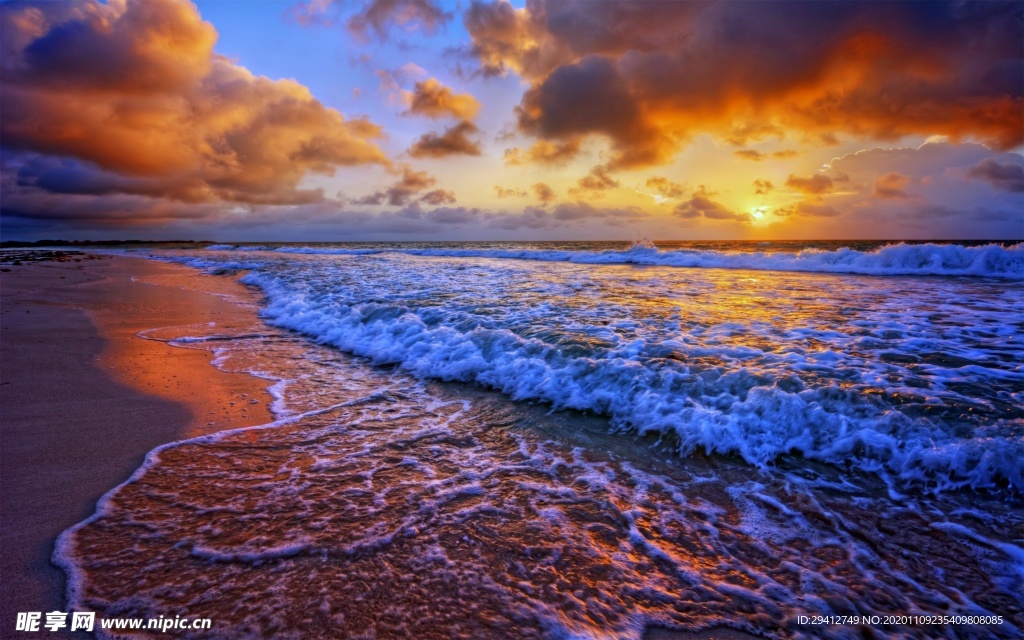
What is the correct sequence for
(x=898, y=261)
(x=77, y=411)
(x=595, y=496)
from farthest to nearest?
(x=898, y=261) < (x=77, y=411) < (x=595, y=496)

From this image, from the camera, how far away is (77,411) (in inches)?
160

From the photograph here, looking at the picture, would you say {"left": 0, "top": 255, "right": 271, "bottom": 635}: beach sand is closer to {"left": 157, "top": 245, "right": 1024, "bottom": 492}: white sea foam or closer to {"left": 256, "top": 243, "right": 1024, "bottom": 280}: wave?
{"left": 157, "top": 245, "right": 1024, "bottom": 492}: white sea foam

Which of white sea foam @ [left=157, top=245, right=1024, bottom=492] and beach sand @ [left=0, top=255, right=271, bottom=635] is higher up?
white sea foam @ [left=157, top=245, right=1024, bottom=492]

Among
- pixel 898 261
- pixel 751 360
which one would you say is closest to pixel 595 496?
pixel 751 360

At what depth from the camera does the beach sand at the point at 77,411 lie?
2.36 meters

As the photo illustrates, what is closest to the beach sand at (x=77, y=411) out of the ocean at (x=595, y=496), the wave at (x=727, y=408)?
the ocean at (x=595, y=496)

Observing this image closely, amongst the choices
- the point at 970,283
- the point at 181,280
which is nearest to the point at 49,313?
the point at 181,280

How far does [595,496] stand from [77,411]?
471 centimetres

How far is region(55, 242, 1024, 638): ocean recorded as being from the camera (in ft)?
6.71

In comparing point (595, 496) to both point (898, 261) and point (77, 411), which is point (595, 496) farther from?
point (898, 261)

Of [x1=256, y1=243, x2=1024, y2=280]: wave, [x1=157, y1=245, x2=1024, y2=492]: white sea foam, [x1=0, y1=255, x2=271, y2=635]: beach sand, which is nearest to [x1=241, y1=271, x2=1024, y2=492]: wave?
[x1=157, y1=245, x2=1024, y2=492]: white sea foam

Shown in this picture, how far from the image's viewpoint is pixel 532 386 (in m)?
4.92

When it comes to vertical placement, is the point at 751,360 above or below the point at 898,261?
below

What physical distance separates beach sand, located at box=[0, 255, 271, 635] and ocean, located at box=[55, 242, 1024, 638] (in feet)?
0.66
